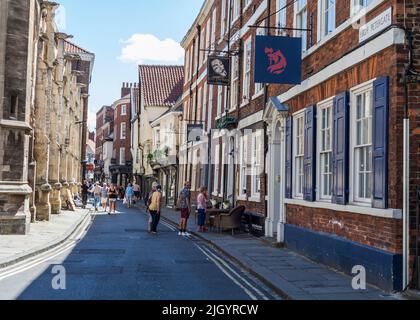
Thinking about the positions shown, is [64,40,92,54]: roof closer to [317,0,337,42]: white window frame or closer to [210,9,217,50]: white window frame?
[210,9,217,50]: white window frame

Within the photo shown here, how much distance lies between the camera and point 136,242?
16297 millimetres

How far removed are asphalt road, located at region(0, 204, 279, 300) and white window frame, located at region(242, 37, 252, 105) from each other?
6.48 m

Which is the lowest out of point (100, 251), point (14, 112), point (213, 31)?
point (100, 251)

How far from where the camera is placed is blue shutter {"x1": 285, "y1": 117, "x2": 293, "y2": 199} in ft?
46.2

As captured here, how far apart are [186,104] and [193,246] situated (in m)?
21.7

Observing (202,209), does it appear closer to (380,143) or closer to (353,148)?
(353,148)

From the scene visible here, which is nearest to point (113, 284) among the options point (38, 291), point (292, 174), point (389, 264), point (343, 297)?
point (38, 291)

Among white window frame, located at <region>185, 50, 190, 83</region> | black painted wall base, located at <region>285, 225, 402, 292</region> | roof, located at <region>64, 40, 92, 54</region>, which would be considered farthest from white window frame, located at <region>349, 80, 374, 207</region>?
roof, located at <region>64, 40, 92, 54</region>

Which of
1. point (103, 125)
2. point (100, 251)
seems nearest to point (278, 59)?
point (100, 251)

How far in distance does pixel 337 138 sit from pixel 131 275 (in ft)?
15.5

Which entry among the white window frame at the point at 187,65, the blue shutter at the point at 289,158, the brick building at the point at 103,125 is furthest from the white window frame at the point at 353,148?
the brick building at the point at 103,125

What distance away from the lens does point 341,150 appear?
34.8 feet

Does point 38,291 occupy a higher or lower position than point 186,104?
lower
